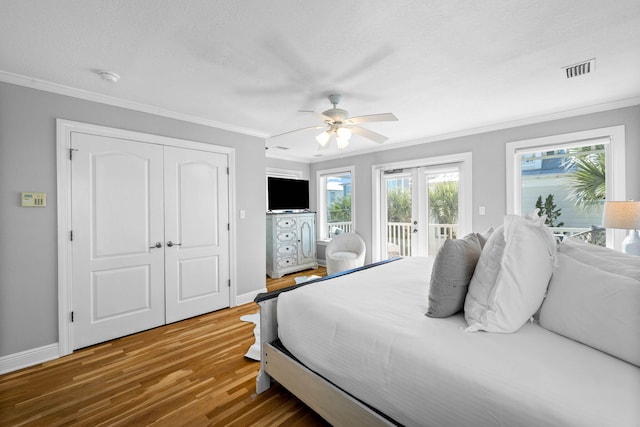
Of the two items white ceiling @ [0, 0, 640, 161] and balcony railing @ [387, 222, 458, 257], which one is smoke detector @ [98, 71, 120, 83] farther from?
balcony railing @ [387, 222, 458, 257]

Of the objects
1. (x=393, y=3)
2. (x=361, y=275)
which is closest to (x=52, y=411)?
(x=361, y=275)

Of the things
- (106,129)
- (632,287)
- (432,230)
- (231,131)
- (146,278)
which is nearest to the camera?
(632,287)

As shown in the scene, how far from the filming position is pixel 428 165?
4434 mm

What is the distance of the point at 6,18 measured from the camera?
1614 millimetres

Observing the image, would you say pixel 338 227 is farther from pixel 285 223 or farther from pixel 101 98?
pixel 101 98

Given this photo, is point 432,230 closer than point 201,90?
No

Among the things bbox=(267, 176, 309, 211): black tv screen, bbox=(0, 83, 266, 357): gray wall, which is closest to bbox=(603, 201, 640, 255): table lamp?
bbox=(267, 176, 309, 211): black tv screen

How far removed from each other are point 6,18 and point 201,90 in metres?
1.24

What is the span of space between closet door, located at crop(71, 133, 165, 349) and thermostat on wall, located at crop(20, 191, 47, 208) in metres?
0.21

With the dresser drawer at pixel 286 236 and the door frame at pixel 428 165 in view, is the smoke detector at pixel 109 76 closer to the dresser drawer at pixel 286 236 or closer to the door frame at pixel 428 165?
the dresser drawer at pixel 286 236

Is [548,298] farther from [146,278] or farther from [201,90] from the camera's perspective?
[146,278]

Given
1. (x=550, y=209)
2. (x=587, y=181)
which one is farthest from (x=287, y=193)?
(x=587, y=181)

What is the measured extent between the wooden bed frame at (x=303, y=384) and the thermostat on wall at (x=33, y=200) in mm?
2210

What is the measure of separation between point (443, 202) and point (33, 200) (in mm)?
4903
